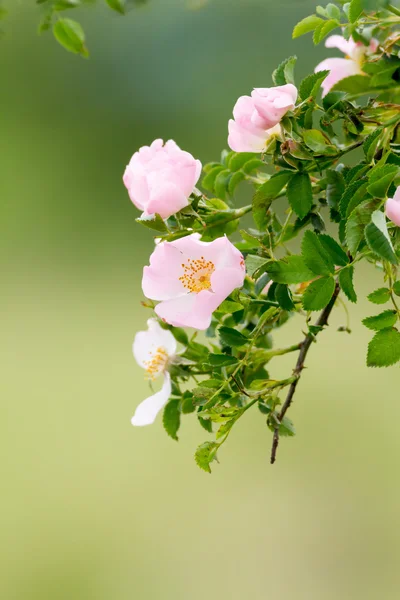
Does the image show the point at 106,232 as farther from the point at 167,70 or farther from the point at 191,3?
the point at 191,3

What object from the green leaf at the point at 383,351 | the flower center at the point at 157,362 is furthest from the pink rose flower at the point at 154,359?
the green leaf at the point at 383,351

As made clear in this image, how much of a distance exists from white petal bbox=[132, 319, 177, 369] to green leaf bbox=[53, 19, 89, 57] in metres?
0.16

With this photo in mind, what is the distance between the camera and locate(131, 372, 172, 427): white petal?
31cm

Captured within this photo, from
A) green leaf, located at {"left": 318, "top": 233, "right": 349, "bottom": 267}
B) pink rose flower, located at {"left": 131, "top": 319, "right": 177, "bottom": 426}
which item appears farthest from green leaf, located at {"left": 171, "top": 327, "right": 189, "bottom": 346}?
green leaf, located at {"left": 318, "top": 233, "right": 349, "bottom": 267}

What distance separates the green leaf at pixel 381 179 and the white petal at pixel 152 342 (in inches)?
5.6

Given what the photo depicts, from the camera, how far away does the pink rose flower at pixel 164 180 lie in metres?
0.26

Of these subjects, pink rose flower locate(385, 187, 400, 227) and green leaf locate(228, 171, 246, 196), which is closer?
pink rose flower locate(385, 187, 400, 227)

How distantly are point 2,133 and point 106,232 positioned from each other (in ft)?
3.67

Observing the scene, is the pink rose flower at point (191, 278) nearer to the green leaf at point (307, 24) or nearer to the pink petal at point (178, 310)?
the pink petal at point (178, 310)

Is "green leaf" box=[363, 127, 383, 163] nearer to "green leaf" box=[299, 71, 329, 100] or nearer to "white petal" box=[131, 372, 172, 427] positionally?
"green leaf" box=[299, 71, 329, 100]

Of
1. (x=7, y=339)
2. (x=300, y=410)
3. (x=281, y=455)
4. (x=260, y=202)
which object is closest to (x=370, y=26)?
(x=260, y=202)

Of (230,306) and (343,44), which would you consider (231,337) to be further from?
(343,44)

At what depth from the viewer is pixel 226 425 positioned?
28 centimetres

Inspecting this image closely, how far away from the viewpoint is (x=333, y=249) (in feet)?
0.87
